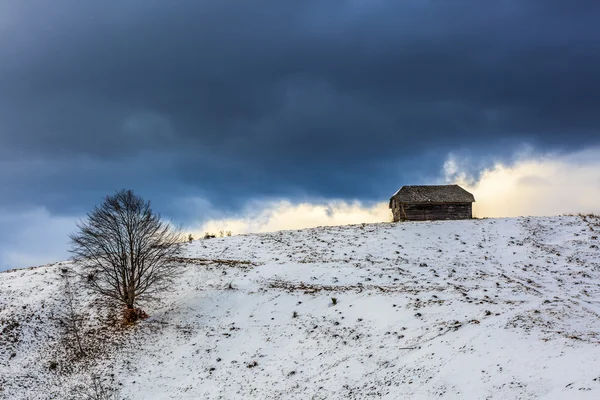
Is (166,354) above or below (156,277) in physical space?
below

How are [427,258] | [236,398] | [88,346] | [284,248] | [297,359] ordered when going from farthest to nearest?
[284,248], [427,258], [88,346], [297,359], [236,398]

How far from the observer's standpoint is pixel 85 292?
35.9 m

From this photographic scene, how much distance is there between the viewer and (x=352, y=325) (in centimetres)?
2495

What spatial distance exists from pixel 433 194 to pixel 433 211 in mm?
2556

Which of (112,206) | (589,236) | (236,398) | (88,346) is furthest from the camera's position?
(589,236)

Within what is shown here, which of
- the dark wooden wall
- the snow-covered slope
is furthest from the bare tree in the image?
the dark wooden wall

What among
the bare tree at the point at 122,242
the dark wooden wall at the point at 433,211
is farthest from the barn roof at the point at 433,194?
the bare tree at the point at 122,242

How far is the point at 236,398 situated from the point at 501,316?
529 inches

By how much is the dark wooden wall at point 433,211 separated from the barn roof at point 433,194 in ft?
2.25

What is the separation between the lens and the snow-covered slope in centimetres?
1717

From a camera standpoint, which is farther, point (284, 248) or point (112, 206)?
point (284, 248)

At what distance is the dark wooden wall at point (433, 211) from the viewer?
5669cm

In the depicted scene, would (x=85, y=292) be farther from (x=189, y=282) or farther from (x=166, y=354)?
(x=166, y=354)

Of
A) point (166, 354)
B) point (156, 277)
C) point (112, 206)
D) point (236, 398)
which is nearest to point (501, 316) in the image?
point (236, 398)
